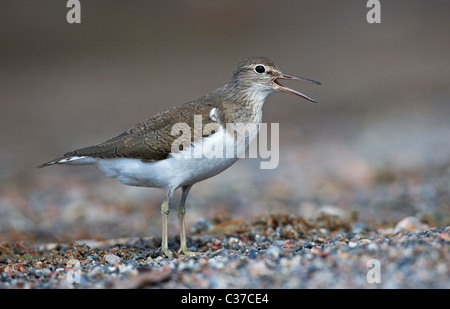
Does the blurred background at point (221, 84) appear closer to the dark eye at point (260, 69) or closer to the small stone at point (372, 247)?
the dark eye at point (260, 69)

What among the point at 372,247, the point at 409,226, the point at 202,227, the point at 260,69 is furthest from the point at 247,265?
the point at 409,226

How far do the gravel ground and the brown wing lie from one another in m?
1.34

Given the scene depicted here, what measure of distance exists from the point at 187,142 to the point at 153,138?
538 millimetres

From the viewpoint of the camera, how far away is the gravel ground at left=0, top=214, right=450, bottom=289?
5422 mm

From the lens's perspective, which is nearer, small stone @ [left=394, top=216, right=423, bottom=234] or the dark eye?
the dark eye

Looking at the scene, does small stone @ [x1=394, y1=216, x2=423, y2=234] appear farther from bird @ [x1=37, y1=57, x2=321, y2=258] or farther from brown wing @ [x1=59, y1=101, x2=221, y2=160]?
brown wing @ [x1=59, y1=101, x2=221, y2=160]

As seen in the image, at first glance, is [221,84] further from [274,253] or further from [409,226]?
[274,253]

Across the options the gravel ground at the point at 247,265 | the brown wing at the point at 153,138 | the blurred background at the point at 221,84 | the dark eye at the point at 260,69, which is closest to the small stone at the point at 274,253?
the gravel ground at the point at 247,265

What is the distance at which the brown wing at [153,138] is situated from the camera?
7.68 m

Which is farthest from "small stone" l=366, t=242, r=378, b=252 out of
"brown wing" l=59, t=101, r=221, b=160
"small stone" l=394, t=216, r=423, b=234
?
"brown wing" l=59, t=101, r=221, b=160

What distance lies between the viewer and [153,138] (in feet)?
25.5

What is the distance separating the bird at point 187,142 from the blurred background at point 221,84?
252 centimetres

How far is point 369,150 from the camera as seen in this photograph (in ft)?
53.1
